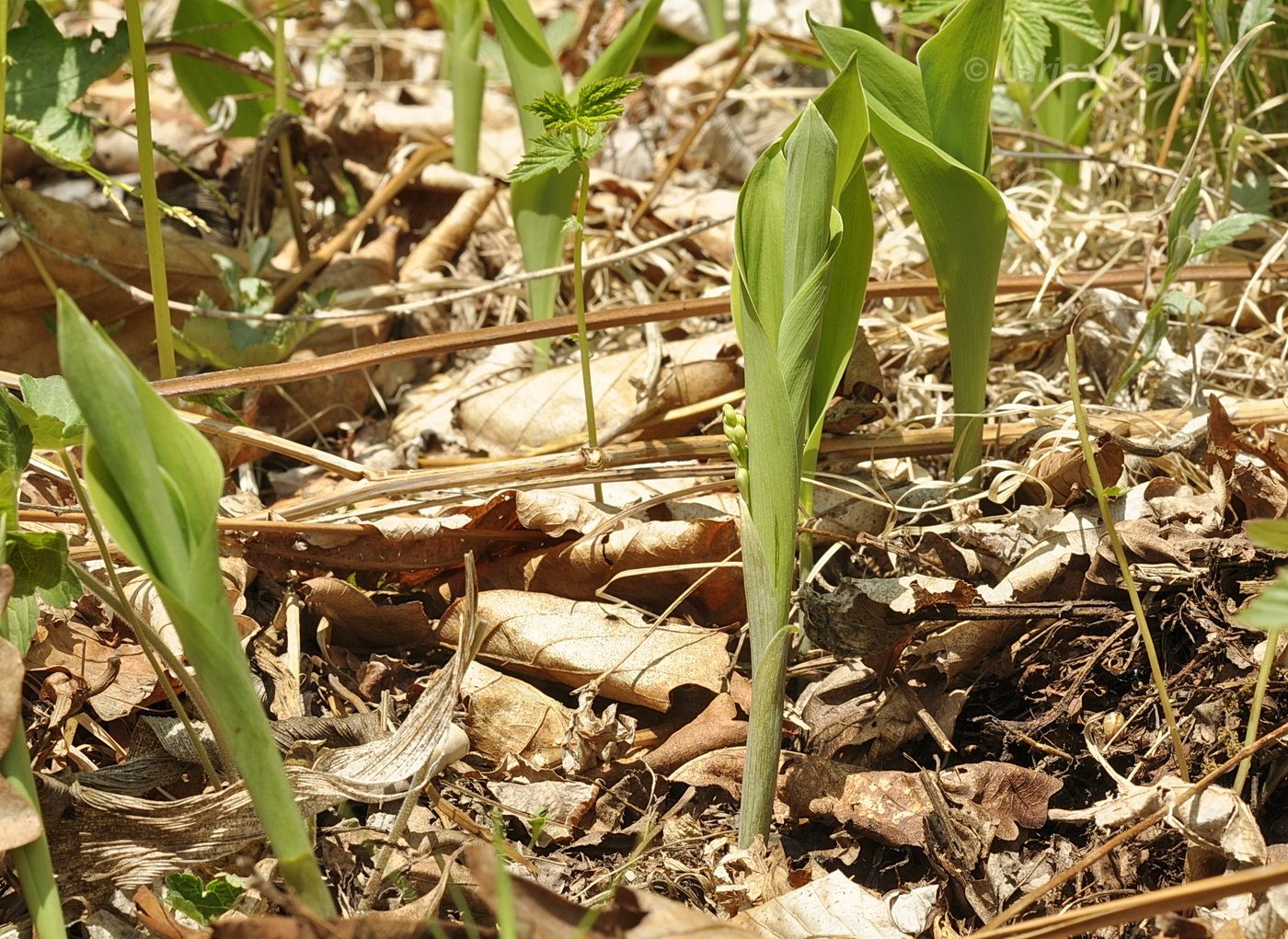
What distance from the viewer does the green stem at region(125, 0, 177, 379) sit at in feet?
4.47

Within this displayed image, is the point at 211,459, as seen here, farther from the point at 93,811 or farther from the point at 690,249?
the point at 690,249

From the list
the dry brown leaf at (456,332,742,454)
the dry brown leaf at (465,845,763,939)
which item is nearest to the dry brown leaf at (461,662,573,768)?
the dry brown leaf at (465,845,763,939)

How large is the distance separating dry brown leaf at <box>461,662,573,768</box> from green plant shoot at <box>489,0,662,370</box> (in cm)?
70

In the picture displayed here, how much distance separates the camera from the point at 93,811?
1.07 meters

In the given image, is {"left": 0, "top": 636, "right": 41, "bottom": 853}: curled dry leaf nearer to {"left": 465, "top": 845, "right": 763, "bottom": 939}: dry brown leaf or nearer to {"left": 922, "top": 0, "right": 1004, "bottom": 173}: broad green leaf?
{"left": 465, "top": 845, "right": 763, "bottom": 939}: dry brown leaf

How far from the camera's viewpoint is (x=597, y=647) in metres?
1.39

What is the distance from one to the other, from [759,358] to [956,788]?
1.66ft

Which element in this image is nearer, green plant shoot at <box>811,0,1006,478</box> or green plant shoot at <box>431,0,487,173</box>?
green plant shoot at <box>811,0,1006,478</box>

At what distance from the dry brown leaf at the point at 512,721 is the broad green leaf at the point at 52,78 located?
3.42 ft

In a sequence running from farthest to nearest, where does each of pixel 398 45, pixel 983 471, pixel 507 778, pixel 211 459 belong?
pixel 398 45 < pixel 983 471 < pixel 507 778 < pixel 211 459

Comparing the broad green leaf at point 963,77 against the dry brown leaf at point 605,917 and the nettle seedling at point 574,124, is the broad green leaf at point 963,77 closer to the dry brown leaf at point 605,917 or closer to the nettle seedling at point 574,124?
the nettle seedling at point 574,124

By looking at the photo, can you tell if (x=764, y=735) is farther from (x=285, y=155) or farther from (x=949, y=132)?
(x=285, y=155)

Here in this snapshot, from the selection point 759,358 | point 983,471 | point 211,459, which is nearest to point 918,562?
point 983,471

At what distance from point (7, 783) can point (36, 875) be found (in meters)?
0.08
